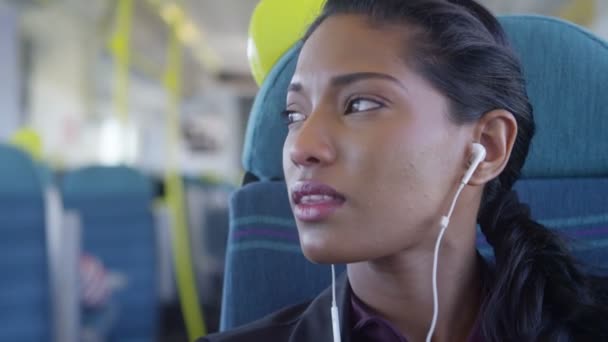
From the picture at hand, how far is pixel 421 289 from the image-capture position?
78cm

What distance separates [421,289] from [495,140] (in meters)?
0.21

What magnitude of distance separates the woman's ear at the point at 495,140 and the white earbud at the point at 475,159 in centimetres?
3

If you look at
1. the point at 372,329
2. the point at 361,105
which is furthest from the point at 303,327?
the point at 361,105

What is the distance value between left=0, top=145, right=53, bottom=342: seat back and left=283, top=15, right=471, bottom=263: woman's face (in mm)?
1407

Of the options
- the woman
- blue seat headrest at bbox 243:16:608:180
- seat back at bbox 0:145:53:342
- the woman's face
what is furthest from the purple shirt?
seat back at bbox 0:145:53:342

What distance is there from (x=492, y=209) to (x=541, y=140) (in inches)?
7.1

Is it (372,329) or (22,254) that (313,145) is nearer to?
(372,329)

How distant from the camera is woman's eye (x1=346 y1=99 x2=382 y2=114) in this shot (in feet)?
2.29

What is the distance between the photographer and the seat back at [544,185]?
945mm

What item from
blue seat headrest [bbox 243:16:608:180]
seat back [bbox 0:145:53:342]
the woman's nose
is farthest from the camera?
seat back [bbox 0:145:53:342]

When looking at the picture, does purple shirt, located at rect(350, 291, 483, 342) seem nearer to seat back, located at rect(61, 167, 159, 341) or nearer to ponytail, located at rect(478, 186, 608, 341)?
ponytail, located at rect(478, 186, 608, 341)

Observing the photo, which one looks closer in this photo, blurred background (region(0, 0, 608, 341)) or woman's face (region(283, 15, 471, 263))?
woman's face (region(283, 15, 471, 263))

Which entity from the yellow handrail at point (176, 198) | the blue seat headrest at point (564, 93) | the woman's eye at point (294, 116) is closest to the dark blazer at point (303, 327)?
the woman's eye at point (294, 116)

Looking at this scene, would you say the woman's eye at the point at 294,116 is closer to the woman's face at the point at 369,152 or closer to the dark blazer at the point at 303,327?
the woman's face at the point at 369,152
